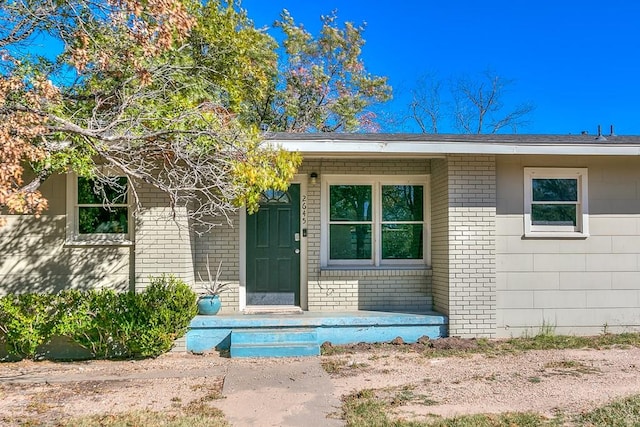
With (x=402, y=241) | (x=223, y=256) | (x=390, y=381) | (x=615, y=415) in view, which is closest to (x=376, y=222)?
(x=402, y=241)

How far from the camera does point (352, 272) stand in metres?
8.56

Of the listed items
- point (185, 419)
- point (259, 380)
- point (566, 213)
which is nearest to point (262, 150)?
point (259, 380)

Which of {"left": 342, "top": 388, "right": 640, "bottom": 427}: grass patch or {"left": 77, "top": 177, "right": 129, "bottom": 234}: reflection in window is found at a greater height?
{"left": 77, "top": 177, "right": 129, "bottom": 234}: reflection in window

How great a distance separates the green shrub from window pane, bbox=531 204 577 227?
541 cm

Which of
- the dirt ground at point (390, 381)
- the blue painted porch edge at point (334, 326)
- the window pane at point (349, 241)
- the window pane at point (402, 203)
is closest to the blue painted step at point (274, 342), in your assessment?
the blue painted porch edge at point (334, 326)

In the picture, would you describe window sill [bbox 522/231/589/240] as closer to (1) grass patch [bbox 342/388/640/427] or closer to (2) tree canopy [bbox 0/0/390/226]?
(1) grass patch [bbox 342/388/640/427]

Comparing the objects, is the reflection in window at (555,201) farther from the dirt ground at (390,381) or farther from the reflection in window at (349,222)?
the reflection in window at (349,222)

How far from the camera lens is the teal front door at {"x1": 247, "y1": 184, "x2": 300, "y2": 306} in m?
8.65

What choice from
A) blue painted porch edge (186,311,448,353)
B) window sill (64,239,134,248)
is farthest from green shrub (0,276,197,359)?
window sill (64,239,134,248)

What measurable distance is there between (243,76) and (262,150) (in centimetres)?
431

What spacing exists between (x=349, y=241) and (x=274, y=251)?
1.27 m

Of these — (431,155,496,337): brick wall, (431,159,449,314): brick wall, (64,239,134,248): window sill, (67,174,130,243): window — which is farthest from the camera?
(431,159,449,314): brick wall

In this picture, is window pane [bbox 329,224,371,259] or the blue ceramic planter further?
window pane [bbox 329,224,371,259]

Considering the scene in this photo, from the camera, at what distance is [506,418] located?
463 cm
